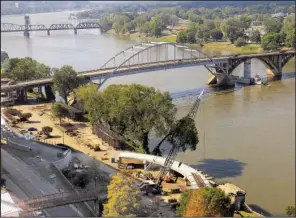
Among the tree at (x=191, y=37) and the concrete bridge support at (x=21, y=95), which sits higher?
the tree at (x=191, y=37)

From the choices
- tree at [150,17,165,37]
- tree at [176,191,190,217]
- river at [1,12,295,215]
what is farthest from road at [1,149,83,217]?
tree at [150,17,165,37]

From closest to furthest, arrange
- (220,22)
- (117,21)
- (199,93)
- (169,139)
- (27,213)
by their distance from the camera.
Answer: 1. (27,213)
2. (169,139)
3. (199,93)
4. (117,21)
5. (220,22)

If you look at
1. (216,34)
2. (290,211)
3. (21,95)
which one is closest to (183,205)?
(290,211)

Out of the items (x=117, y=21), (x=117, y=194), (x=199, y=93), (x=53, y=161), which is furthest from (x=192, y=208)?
(x=117, y=21)

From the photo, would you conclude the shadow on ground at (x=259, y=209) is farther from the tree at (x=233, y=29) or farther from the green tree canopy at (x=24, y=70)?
the tree at (x=233, y=29)

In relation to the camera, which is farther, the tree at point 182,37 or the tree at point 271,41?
the tree at point 271,41

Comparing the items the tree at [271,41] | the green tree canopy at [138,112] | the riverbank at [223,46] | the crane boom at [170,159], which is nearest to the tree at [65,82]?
the green tree canopy at [138,112]

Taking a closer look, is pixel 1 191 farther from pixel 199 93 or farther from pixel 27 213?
pixel 199 93
